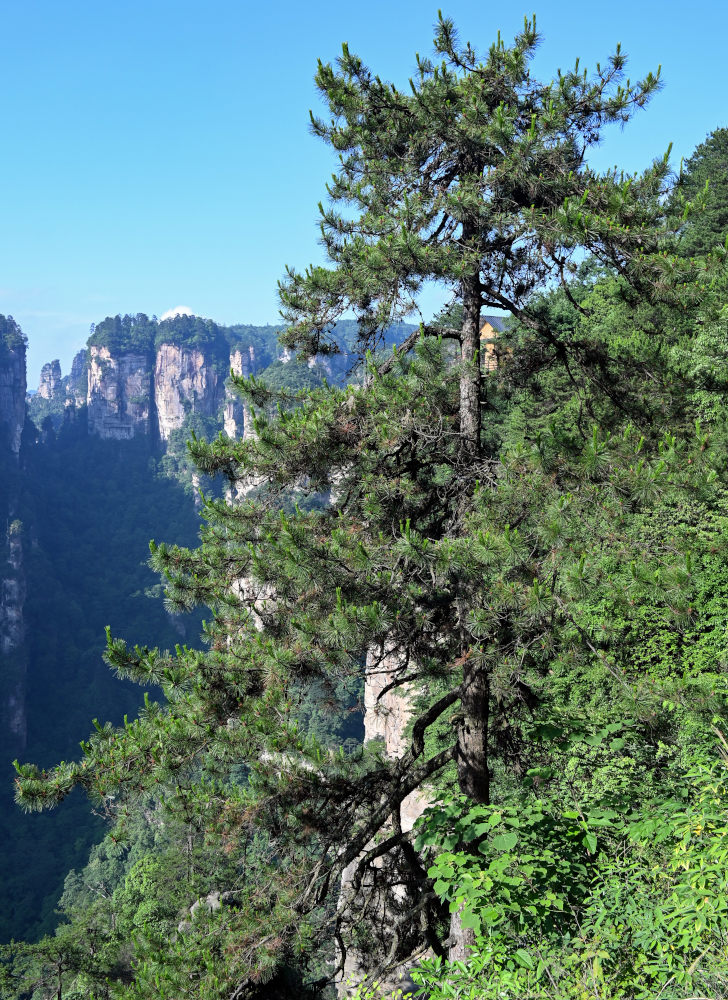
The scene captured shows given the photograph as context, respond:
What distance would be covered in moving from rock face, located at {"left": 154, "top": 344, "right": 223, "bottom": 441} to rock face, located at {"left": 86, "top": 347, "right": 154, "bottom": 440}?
2592 millimetres

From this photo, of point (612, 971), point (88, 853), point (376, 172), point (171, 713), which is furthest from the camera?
point (88, 853)

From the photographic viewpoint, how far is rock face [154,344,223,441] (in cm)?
12569

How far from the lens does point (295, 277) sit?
6.74 metres

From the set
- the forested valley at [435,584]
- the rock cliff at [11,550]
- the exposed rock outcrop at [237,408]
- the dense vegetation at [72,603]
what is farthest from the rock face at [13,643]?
the forested valley at [435,584]

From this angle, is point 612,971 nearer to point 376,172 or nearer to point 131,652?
point 131,652

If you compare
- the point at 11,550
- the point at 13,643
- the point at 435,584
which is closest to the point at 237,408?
the point at 11,550

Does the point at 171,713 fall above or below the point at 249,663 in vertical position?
below

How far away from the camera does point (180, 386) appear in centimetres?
12662

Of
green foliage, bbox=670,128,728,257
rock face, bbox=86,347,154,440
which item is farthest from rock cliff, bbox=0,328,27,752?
green foliage, bbox=670,128,728,257

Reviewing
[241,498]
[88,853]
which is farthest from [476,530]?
[88,853]

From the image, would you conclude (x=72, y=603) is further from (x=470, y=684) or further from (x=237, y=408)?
(x=470, y=684)

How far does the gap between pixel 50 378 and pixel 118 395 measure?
4710 centimetres

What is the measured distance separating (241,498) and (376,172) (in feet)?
11.8

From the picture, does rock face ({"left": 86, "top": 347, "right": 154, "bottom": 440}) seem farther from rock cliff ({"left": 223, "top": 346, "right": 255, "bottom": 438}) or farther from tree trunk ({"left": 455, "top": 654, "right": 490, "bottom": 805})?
tree trunk ({"left": 455, "top": 654, "right": 490, "bottom": 805})
